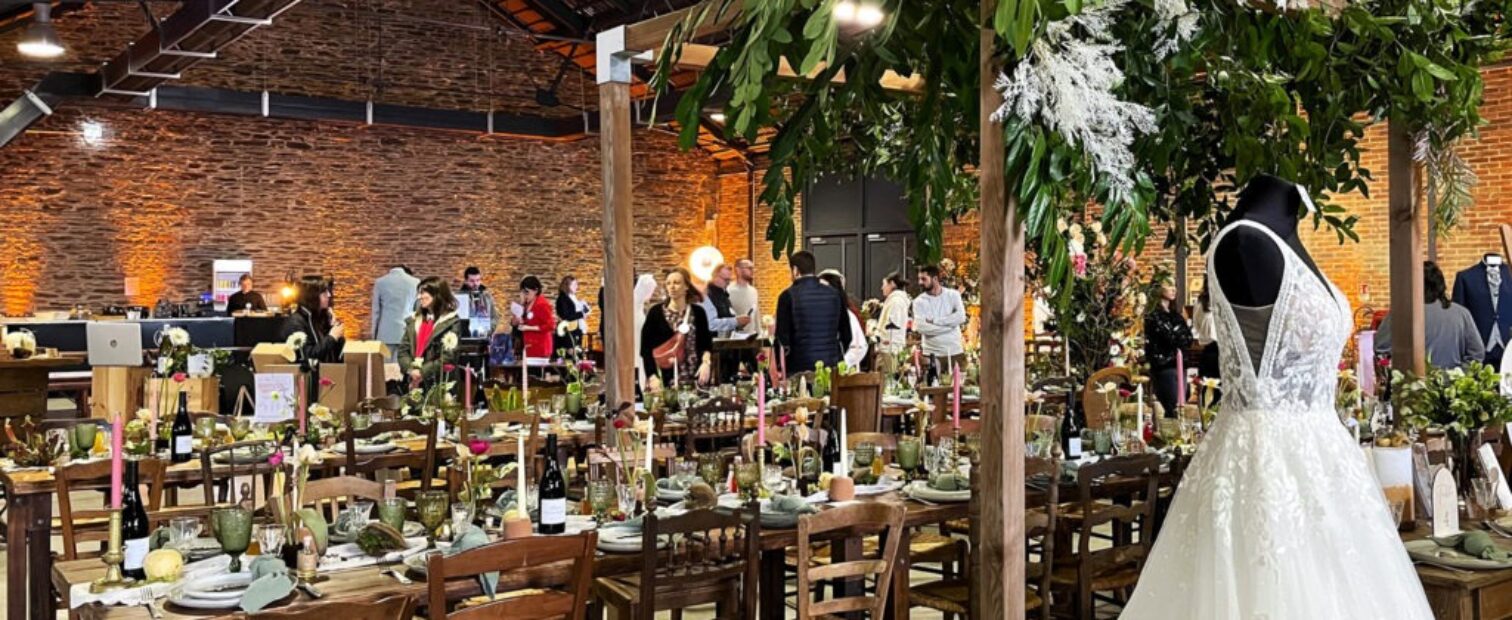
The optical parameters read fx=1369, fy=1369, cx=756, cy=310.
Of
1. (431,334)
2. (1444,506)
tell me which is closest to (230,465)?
(431,334)

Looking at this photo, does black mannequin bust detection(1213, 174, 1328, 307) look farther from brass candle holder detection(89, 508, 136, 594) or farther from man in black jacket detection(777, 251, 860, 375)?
man in black jacket detection(777, 251, 860, 375)

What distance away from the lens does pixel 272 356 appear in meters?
9.53

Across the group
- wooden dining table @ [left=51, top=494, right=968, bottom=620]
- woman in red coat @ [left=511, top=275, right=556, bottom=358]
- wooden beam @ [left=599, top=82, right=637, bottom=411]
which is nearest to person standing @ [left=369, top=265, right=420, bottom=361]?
woman in red coat @ [left=511, top=275, right=556, bottom=358]

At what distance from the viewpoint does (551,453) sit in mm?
3824

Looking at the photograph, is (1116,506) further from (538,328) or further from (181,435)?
(538,328)

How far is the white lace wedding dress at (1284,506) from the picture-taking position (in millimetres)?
3057

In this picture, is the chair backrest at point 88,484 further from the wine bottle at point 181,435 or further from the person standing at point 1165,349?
the person standing at point 1165,349

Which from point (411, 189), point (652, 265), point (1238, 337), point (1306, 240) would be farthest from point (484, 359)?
point (1238, 337)

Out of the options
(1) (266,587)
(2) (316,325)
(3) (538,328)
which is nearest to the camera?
(1) (266,587)

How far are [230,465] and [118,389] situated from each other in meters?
5.05

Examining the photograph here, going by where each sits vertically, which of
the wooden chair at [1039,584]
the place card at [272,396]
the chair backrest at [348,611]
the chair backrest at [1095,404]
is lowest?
the wooden chair at [1039,584]

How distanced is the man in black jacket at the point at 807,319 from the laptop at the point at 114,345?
4.45 meters

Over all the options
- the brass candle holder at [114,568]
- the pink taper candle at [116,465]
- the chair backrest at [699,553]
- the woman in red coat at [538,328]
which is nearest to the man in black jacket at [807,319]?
the woman in red coat at [538,328]

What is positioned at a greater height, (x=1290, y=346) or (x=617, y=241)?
(x=617, y=241)
